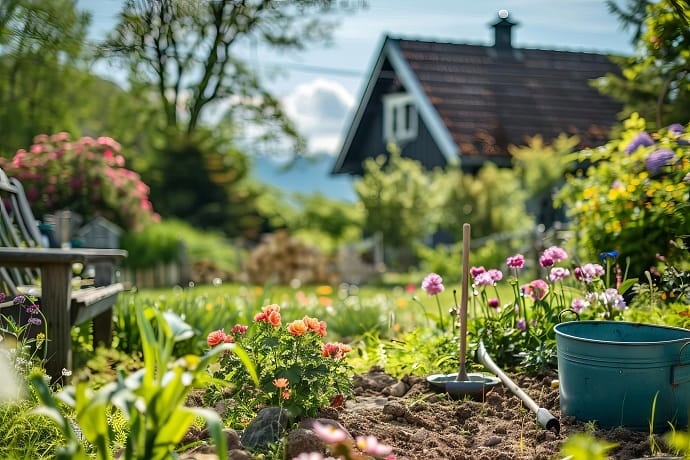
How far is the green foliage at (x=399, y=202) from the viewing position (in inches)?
465

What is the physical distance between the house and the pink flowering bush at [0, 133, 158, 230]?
5.24 meters

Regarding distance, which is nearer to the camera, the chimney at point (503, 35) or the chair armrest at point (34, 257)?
the chair armrest at point (34, 257)

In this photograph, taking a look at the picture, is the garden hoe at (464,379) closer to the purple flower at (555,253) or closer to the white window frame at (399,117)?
the purple flower at (555,253)

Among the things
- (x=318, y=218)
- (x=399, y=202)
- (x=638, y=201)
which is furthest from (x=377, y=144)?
(x=638, y=201)

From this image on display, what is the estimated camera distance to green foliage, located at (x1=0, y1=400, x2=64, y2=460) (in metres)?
2.75

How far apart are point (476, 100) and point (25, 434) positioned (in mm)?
11848

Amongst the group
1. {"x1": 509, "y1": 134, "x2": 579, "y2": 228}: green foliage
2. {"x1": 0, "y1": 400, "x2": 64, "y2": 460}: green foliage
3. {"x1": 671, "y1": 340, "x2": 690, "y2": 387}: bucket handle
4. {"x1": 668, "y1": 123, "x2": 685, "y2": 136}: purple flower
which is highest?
{"x1": 509, "y1": 134, "x2": 579, "y2": 228}: green foliage

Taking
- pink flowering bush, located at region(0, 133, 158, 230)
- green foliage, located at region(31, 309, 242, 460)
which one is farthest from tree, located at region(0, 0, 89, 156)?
green foliage, located at region(31, 309, 242, 460)

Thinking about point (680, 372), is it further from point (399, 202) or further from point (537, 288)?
point (399, 202)

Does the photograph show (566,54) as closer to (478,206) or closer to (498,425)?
(478,206)

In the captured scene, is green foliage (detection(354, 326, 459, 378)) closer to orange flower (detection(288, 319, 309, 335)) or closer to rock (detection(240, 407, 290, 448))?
orange flower (detection(288, 319, 309, 335))

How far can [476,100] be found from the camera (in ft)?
45.2

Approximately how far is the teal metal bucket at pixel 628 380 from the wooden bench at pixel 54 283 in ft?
7.37

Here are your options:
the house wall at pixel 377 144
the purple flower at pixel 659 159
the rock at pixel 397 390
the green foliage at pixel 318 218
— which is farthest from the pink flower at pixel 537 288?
the house wall at pixel 377 144
